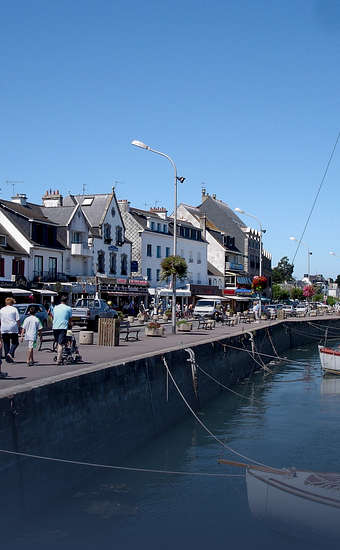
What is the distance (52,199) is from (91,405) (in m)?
48.6

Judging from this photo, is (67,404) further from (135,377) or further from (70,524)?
(135,377)

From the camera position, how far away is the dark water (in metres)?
10.8

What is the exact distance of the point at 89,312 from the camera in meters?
35.0

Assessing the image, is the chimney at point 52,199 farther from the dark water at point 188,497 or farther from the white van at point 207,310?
the dark water at point 188,497

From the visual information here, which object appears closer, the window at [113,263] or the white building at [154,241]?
the window at [113,263]

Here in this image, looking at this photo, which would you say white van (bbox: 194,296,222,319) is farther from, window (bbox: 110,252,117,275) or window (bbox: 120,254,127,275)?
window (bbox: 120,254,127,275)

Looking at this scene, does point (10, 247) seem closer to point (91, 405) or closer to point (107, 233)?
point (107, 233)

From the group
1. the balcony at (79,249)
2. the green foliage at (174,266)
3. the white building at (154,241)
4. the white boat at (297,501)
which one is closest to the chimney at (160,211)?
the white building at (154,241)

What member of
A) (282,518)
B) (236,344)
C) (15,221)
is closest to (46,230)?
(15,221)

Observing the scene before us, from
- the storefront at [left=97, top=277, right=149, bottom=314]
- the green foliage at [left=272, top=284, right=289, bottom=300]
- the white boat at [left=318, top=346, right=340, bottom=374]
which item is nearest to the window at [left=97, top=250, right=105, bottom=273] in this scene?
the storefront at [left=97, top=277, right=149, bottom=314]

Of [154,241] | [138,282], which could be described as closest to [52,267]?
[138,282]

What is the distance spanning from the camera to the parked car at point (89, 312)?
3466cm

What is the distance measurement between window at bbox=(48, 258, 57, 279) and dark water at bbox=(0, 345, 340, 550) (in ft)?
103

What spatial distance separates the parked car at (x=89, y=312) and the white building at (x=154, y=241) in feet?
88.5
